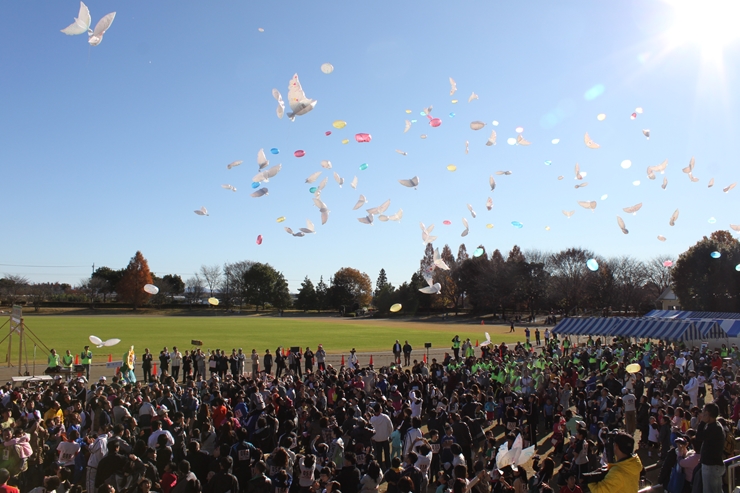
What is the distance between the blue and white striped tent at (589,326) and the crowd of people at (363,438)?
14413mm

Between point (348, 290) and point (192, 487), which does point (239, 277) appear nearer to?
point (348, 290)

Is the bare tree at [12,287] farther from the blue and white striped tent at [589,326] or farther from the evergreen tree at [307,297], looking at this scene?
the blue and white striped tent at [589,326]

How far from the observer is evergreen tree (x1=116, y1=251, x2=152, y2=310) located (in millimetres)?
86688

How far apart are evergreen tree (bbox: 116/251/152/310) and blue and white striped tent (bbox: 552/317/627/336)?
71.9 meters

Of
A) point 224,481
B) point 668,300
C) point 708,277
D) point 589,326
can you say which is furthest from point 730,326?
point 668,300

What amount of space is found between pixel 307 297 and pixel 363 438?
9427 cm

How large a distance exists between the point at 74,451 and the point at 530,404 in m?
9.23

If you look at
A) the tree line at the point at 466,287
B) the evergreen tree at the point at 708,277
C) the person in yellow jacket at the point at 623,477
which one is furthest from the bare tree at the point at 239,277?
the person in yellow jacket at the point at 623,477

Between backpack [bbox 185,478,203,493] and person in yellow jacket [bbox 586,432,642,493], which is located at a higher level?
person in yellow jacket [bbox 586,432,642,493]

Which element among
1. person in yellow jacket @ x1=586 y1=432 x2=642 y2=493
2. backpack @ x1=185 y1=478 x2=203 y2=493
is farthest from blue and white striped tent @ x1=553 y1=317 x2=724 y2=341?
backpack @ x1=185 y1=478 x2=203 y2=493

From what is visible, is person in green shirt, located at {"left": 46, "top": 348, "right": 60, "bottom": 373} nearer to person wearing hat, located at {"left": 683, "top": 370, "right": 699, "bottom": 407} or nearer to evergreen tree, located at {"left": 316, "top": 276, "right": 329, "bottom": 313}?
person wearing hat, located at {"left": 683, "top": 370, "right": 699, "bottom": 407}

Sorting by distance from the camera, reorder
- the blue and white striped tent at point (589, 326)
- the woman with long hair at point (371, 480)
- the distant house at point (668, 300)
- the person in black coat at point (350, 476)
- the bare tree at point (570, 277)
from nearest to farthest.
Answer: the woman with long hair at point (371, 480) → the person in black coat at point (350, 476) → the blue and white striped tent at point (589, 326) → the distant house at point (668, 300) → the bare tree at point (570, 277)

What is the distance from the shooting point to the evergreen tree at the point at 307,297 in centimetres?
10100

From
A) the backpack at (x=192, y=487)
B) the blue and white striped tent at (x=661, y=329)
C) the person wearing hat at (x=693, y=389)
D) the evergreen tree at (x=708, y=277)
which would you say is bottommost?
the person wearing hat at (x=693, y=389)
